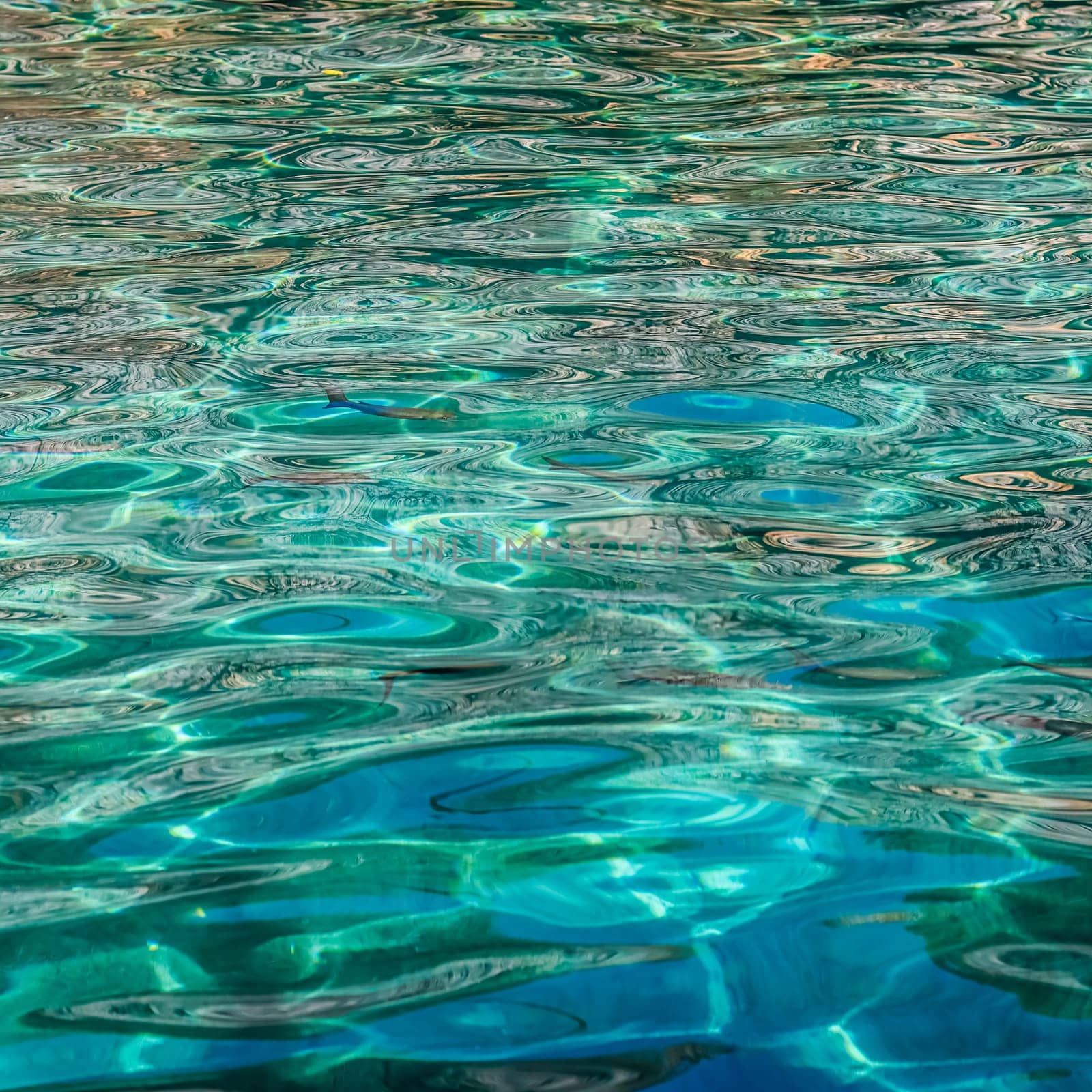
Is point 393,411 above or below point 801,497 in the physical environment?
above

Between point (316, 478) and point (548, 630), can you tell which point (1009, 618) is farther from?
point (316, 478)

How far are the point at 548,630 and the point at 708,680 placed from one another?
0.28 metres

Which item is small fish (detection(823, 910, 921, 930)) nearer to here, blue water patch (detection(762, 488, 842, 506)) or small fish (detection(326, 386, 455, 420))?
blue water patch (detection(762, 488, 842, 506))

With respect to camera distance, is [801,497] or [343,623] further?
[801,497]

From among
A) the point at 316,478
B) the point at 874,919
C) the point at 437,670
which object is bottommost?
the point at 874,919

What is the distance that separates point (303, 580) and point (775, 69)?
4679 millimetres

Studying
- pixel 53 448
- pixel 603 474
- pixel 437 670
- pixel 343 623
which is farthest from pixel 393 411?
pixel 437 670

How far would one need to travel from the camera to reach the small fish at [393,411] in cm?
290

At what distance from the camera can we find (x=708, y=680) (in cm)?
190

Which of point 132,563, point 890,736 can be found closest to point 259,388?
point 132,563

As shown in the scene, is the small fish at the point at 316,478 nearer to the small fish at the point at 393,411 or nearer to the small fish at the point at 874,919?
the small fish at the point at 393,411

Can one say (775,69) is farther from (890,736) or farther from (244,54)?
(890,736)

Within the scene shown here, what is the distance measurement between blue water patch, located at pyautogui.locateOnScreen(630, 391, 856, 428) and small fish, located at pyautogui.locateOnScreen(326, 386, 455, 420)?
17.1 inches

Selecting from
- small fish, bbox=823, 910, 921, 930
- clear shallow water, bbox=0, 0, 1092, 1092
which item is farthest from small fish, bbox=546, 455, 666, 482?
small fish, bbox=823, 910, 921, 930
